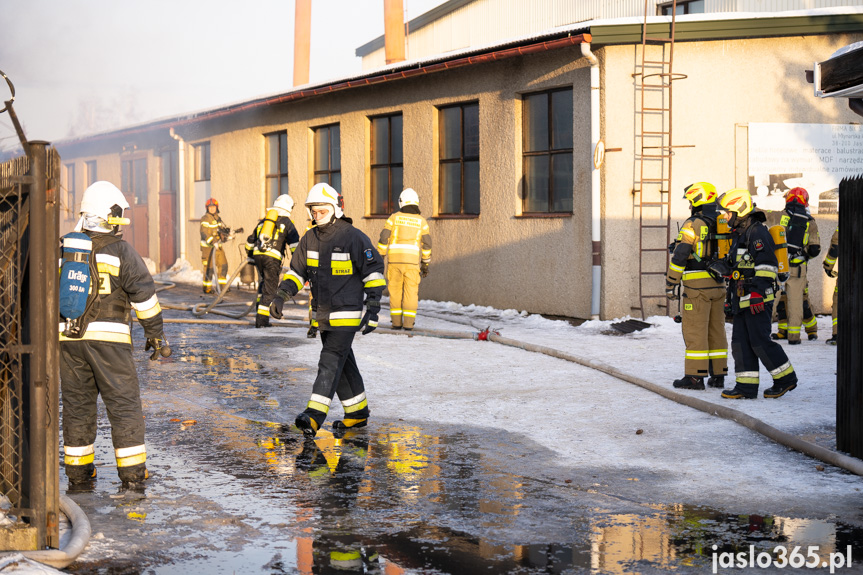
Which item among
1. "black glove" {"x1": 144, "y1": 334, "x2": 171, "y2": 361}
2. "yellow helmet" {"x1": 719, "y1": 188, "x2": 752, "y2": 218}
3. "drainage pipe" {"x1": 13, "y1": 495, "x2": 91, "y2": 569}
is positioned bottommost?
"drainage pipe" {"x1": 13, "y1": 495, "x2": 91, "y2": 569}

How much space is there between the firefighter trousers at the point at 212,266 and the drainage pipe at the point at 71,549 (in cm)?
1522

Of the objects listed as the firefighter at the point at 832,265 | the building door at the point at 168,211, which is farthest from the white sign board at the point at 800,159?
the building door at the point at 168,211

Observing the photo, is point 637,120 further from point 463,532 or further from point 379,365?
point 463,532

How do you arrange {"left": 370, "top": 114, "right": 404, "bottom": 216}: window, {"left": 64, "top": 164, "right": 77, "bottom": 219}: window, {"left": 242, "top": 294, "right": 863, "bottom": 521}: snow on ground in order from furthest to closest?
{"left": 64, "top": 164, "right": 77, "bottom": 219}: window
{"left": 370, "top": 114, "right": 404, "bottom": 216}: window
{"left": 242, "top": 294, "right": 863, "bottom": 521}: snow on ground

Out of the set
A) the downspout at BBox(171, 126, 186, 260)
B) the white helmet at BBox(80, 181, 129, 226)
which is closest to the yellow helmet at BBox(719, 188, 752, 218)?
the white helmet at BBox(80, 181, 129, 226)

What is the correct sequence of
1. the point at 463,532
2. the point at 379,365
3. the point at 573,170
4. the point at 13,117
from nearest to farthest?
1. the point at 13,117
2. the point at 463,532
3. the point at 379,365
4. the point at 573,170

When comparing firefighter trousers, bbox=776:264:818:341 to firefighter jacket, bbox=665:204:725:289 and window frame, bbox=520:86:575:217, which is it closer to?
firefighter jacket, bbox=665:204:725:289

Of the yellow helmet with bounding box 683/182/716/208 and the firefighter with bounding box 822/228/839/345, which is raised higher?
the yellow helmet with bounding box 683/182/716/208

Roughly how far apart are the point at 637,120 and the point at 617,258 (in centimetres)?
212

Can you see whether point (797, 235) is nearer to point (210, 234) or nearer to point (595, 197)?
point (595, 197)

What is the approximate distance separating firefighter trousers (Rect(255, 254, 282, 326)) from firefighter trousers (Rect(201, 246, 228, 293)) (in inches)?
218

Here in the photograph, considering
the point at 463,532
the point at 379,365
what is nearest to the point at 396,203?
the point at 379,365

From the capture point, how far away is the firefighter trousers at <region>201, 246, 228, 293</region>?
68.2 feet

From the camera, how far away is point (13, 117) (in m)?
4.39
